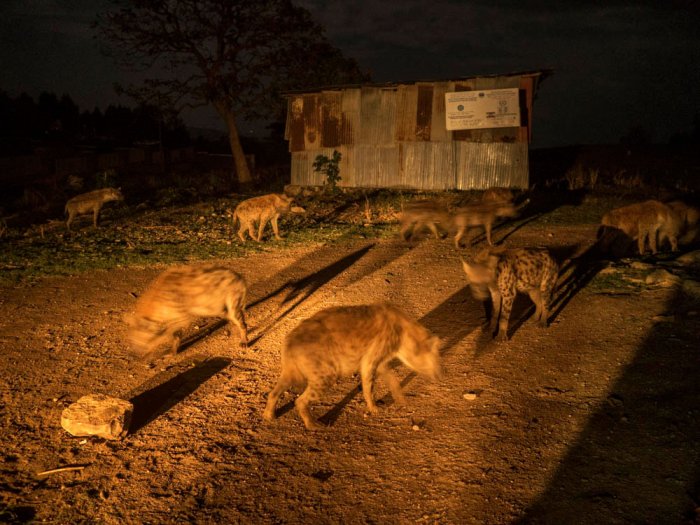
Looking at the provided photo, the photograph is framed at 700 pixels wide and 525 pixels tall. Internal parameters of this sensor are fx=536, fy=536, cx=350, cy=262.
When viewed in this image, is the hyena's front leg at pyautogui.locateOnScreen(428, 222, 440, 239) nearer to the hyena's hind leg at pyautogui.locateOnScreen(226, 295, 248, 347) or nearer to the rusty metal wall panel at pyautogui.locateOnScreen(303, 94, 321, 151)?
the hyena's hind leg at pyautogui.locateOnScreen(226, 295, 248, 347)

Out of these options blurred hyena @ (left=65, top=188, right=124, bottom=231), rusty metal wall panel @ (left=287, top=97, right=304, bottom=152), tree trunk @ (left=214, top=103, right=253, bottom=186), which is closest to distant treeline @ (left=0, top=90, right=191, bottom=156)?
tree trunk @ (left=214, top=103, right=253, bottom=186)

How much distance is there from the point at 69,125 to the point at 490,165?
204 feet

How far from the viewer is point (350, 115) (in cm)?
1856

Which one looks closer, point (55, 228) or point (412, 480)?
point (412, 480)

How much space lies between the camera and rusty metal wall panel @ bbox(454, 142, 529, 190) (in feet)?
56.2

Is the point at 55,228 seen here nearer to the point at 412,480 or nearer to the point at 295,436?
the point at 295,436

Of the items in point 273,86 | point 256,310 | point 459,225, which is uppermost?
point 273,86

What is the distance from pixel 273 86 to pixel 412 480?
20430mm

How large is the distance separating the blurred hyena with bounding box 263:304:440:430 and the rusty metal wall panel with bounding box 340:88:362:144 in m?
14.5

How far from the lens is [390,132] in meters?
18.1

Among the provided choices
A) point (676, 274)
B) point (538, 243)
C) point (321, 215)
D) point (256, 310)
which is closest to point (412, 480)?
point (256, 310)

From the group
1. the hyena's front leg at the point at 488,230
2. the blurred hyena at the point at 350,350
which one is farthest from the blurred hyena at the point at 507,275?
the hyena's front leg at the point at 488,230

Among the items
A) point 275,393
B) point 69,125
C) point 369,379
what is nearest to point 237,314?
→ point 275,393

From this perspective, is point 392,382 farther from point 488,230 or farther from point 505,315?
point 488,230
